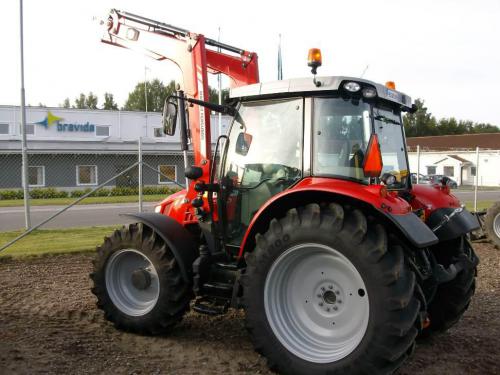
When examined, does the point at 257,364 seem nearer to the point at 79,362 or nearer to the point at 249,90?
the point at 79,362

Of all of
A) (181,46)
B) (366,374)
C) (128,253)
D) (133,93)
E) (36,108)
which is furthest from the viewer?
(133,93)

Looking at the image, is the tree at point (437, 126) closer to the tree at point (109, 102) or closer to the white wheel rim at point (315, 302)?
the tree at point (109, 102)

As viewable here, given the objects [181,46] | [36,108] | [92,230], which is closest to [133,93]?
[36,108]

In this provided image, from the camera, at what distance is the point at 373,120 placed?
4.54 metres

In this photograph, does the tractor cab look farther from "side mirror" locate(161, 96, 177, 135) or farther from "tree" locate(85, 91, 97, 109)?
"tree" locate(85, 91, 97, 109)

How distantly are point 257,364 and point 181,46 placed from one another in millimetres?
3386

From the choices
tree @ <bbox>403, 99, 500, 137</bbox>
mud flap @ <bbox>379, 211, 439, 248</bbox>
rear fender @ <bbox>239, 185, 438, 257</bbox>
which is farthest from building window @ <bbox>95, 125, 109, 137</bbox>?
tree @ <bbox>403, 99, 500, 137</bbox>

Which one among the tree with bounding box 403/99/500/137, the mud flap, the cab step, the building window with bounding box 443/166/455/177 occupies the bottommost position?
the cab step

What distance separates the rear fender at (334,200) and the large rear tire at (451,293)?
3.79 ft

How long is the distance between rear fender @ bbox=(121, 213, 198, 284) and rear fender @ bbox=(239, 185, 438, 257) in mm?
628

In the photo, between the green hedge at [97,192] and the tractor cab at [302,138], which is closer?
the tractor cab at [302,138]

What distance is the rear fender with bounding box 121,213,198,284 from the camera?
493cm

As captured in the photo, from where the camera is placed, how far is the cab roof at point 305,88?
4.33 metres

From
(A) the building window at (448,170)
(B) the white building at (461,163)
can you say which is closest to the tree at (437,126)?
(B) the white building at (461,163)
